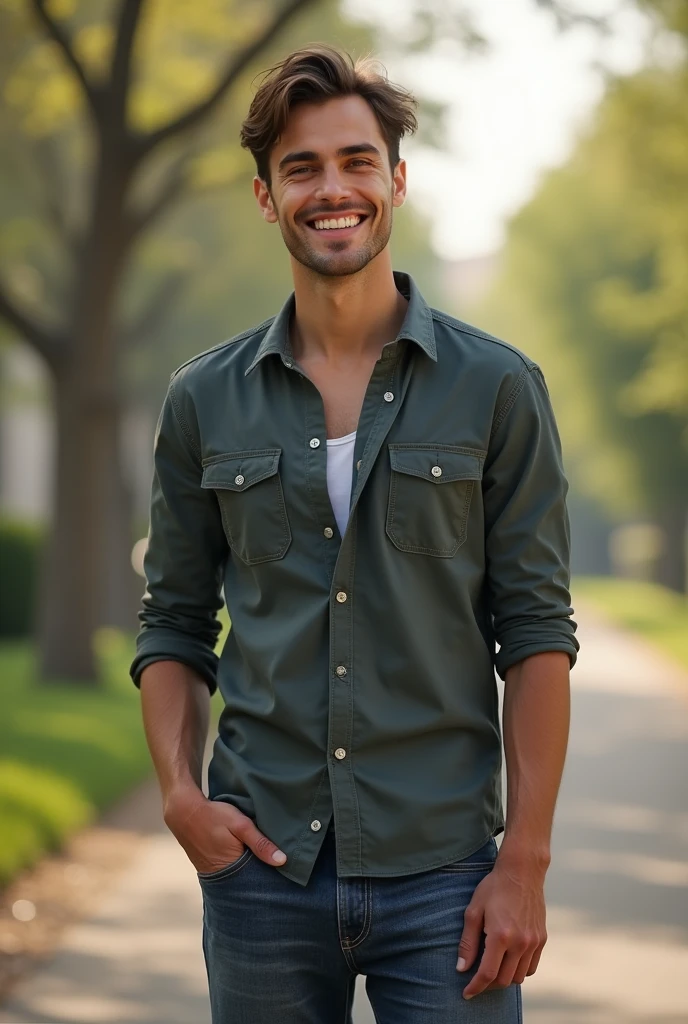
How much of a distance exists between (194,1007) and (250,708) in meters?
2.97

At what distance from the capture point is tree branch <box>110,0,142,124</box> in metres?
11.1

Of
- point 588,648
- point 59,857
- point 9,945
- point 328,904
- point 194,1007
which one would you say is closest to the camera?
point 328,904

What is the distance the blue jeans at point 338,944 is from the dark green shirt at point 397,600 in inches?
1.6

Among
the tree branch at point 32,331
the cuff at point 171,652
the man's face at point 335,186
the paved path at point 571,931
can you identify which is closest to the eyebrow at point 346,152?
the man's face at point 335,186

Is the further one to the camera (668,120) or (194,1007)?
(668,120)

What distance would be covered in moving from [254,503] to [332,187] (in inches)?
24.3

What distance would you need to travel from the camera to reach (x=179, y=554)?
2992 mm

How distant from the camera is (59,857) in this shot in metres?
7.69

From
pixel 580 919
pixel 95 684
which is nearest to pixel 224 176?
pixel 95 684

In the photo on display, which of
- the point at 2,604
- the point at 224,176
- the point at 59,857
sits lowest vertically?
the point at 59,857

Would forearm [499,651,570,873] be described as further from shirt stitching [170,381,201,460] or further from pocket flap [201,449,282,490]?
shirt stitching [170,381,201,460]

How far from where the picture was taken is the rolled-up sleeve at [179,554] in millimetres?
2972

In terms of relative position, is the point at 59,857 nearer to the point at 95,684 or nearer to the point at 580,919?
the point at 580,919

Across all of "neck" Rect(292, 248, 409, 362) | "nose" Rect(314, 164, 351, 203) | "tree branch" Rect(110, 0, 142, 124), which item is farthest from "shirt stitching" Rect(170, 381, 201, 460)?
"tree branch" Rect(110, 0, 142, 124)
